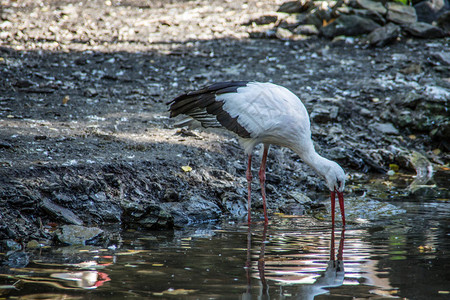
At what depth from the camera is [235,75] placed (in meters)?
11.0

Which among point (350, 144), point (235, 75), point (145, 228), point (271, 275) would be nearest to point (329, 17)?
point (235, 75)

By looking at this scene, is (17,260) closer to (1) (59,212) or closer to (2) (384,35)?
(1) (59,212)

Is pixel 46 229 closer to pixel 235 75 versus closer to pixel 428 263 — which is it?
pixel 428 263

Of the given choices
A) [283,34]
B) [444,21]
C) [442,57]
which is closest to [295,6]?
[283,34]

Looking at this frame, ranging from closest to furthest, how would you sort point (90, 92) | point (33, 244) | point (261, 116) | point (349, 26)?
point (33, 244)
point (261, 116)
point (90, 92)
point (349, 26)

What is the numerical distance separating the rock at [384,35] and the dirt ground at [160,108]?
249 mm

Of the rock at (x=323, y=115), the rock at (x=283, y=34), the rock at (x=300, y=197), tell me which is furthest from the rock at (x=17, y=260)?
the rock at (x=283, y=34)

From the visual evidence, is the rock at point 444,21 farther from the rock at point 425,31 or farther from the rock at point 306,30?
the rock at point 306,30

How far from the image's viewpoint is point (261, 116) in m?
5.98

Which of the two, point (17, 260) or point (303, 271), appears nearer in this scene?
point (303, 271)

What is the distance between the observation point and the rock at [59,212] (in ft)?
17.6

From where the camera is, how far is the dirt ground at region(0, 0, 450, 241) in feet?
19.1

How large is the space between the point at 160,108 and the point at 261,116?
3.70m

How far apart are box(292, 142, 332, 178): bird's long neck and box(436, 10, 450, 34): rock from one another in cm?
900
